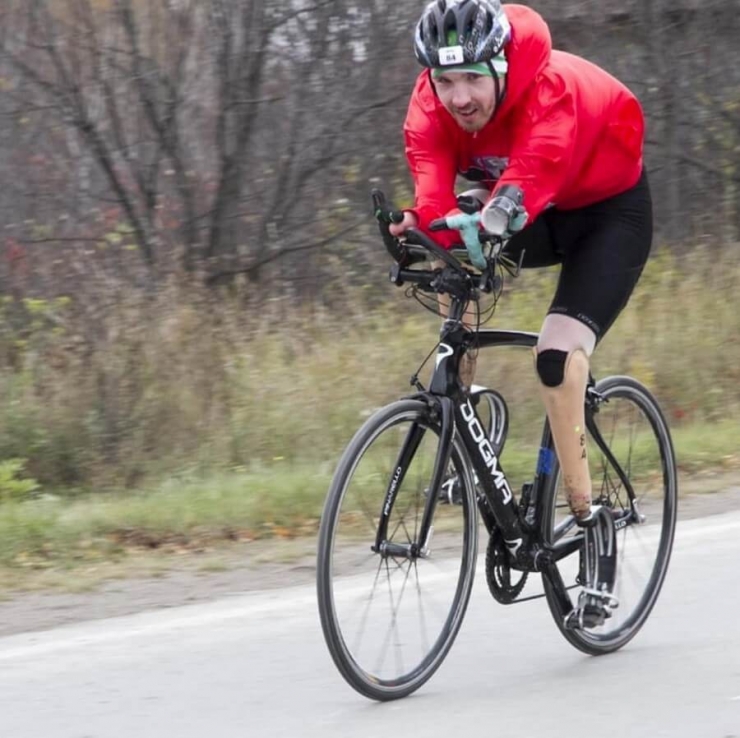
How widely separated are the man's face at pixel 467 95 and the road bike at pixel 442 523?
35cm

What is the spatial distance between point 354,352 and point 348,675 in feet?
18.2

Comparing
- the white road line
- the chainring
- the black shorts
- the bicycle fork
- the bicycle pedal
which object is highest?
the black shorts

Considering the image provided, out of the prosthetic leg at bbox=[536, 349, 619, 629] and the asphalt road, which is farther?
the prosthetic leg at bbox=[536, 349, 619, 629]

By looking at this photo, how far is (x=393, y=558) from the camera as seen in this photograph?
4449 mm

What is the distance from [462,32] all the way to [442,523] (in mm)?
1470

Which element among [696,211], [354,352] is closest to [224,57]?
[354,352]

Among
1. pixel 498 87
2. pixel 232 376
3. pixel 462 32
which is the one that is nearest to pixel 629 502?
pixel 498 87

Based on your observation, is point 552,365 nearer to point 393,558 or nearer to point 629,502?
point 393,558

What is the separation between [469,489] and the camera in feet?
14.8

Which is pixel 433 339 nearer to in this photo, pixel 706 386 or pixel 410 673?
pixel 706 386

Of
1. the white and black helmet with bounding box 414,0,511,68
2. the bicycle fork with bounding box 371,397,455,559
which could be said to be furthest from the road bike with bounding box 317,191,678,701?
the white and black helmet with bounding box 414,0,511,68

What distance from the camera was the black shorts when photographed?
4602mm

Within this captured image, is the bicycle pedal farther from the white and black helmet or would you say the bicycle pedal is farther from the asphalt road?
the white and black helmet

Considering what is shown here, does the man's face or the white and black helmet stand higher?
the white and black helmet
